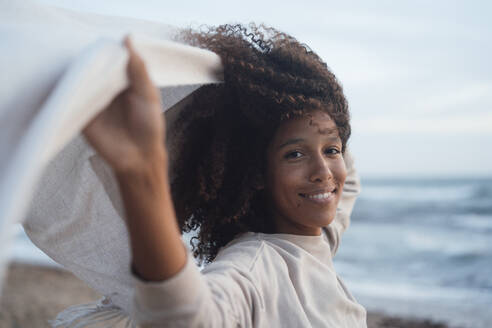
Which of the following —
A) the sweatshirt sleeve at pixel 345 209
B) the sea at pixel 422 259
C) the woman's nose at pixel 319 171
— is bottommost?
the sea at pixel 422 259

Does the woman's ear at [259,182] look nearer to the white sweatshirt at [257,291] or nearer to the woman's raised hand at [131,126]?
the white sweatshirt at [257,291]

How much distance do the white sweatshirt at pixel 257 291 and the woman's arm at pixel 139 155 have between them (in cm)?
9

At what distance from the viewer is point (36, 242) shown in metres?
1.50

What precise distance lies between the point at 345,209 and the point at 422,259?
822 cm

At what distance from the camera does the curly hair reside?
65.8 inches

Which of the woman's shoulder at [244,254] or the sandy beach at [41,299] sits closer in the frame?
the woman's shoulder at [244,254]

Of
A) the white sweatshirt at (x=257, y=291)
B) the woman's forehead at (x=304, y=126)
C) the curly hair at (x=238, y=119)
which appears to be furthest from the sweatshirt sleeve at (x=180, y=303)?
the woman's forehead at (x=304, y=126)

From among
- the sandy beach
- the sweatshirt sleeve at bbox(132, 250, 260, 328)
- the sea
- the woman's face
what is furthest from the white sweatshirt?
the sea

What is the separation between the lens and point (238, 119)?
1.77 meters

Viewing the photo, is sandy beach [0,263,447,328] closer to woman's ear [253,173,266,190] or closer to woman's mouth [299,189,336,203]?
woman's ear [253,173,266,190]

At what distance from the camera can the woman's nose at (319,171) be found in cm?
174

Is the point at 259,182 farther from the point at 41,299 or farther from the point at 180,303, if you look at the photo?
the point at 41,299

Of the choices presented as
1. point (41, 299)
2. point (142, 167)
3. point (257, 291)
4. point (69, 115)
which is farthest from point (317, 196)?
point (41, 299)

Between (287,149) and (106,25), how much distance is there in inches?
30.2
